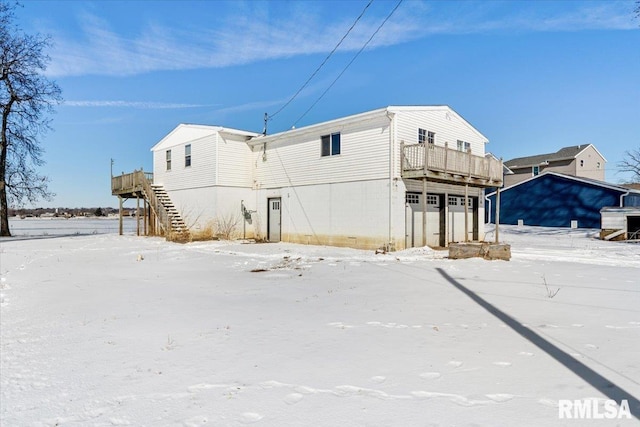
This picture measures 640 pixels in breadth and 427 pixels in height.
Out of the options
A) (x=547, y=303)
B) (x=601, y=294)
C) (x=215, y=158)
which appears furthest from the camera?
(x=215, y=158)

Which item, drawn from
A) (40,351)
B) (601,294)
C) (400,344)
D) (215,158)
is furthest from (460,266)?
(215,158)

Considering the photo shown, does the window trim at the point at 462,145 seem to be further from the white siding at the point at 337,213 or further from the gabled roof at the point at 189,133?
the gabled roof at the point at 189,133

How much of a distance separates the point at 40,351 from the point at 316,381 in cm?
334

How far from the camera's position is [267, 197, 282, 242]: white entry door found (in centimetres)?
1995

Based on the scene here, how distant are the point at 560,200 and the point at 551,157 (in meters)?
14.6

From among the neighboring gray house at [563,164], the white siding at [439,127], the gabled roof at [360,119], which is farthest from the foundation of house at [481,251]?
the neighboring gray house at [563,164]

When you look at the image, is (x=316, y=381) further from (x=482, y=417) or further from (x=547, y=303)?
(x=547, y=303)

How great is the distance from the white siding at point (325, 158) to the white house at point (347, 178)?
0.05 metres

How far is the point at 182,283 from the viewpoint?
8.34 meters

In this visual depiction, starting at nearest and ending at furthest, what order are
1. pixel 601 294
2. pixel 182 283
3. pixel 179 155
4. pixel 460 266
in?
pixel 601 294, pixel 182 283, pixel 460 266, pixel 179 155

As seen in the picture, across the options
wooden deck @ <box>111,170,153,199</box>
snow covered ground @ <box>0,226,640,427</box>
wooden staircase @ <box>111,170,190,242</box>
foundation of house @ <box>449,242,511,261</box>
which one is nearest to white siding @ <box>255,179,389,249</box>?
foundation of house @ <box>449,242,511,261</box>

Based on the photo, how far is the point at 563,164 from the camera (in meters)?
41.9

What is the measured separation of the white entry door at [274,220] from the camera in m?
20.0
